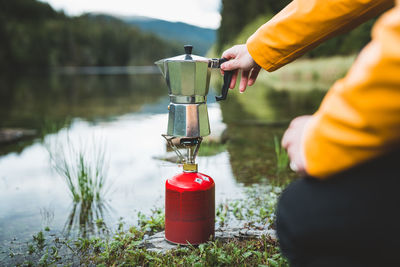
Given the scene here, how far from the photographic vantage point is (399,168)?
2.92 ft

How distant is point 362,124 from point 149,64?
100 meters

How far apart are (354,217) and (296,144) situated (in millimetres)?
254

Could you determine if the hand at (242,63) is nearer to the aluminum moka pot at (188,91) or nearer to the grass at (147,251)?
the aluminum moka pot at (188,91)

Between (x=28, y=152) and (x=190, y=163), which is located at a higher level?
(x=190, y=163)

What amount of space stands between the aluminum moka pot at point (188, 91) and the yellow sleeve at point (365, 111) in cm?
127

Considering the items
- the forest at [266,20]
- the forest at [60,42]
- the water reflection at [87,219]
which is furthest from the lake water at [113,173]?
the forest at [60,42]

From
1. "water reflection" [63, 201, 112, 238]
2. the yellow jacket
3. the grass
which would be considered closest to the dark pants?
the yellow jacket

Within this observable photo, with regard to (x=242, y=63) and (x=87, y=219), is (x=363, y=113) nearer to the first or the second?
(x=242, y=63)

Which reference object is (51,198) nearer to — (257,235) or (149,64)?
(257,235)

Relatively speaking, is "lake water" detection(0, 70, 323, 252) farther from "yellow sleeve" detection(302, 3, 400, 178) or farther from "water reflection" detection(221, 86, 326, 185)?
"yellow sleeve" detection(302, 3, 400, 178)

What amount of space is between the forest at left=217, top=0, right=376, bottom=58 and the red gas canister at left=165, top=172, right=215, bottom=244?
46.0 feet

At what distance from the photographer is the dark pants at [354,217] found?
2.93 ft

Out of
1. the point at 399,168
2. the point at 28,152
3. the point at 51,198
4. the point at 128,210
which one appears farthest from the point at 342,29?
the point at 28,152

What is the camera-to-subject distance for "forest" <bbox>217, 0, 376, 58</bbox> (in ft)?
70.0
